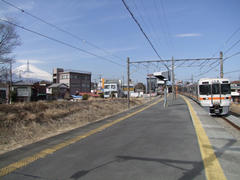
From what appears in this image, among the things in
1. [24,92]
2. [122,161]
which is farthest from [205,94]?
[24,92]

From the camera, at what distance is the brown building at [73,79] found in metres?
69.6

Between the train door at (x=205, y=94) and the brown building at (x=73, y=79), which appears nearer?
the train door at (x=205, y=94)

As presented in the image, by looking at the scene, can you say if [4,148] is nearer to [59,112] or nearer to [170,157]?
[170,157]

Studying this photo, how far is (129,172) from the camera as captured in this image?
4227mm

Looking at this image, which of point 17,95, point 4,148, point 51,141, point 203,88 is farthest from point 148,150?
point 17,95

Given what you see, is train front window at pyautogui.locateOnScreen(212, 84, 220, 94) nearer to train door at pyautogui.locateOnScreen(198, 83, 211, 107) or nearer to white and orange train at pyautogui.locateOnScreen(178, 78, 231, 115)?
white and orange train at pyautogui.locateOnScreen(178, 78, 231, 115)

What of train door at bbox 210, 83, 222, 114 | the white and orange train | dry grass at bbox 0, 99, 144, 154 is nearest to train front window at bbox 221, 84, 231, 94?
the white and orange train

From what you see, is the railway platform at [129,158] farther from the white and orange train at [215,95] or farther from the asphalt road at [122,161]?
the white and orange train at [215,95]

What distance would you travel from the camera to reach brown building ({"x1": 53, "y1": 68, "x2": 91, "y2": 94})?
69.6 m

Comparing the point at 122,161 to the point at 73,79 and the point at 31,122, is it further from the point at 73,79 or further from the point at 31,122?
the point at 73,79

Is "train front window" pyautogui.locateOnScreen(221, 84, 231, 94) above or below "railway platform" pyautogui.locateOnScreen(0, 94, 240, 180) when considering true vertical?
above

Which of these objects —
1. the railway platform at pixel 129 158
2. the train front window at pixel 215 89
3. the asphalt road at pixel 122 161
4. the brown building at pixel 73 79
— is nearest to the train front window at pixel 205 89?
the train front window at pixel 215 89

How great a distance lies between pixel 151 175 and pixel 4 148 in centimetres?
506

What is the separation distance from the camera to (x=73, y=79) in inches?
2776
